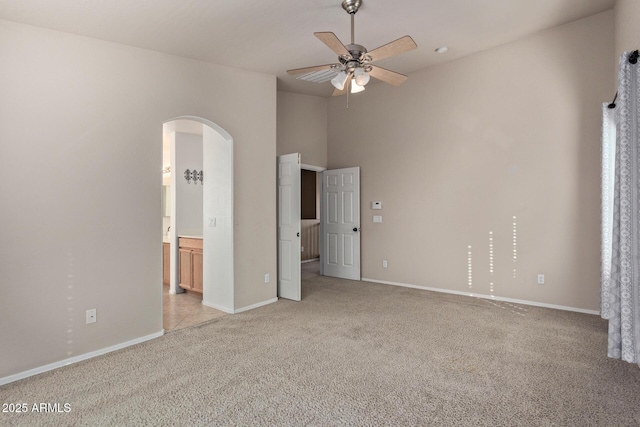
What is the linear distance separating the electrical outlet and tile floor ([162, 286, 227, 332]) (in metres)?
0.74

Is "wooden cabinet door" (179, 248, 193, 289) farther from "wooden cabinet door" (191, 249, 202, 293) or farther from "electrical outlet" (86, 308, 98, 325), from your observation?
"electrical outlet" (86, 308, 98, 325)

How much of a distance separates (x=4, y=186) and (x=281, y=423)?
275 centimetres

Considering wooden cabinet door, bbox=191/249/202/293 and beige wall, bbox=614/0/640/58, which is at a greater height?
beige wall, bbox=614/0/640/58

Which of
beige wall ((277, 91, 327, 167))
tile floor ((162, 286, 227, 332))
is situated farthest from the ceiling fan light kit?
tile floor ((162, 286, 227, 332))

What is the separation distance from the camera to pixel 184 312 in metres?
4.45

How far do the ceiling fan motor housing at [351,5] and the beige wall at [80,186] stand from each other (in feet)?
5.97

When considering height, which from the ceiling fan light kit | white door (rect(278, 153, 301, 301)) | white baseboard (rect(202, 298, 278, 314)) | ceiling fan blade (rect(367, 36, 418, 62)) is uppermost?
ceiling fan blade (rect(367, 36, 418, 62))

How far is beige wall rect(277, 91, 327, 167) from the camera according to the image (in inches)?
231

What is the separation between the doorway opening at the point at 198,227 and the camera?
4.38 metres

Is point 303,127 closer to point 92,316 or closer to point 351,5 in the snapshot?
point 351,5

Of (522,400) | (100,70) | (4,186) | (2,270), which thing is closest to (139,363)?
(2,270)

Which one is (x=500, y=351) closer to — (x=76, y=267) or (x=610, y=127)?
(x=610, y=127)

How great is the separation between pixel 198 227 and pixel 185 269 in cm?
86

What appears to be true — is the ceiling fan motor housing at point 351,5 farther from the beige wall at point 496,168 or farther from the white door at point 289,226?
the beige wall at point 496,168
